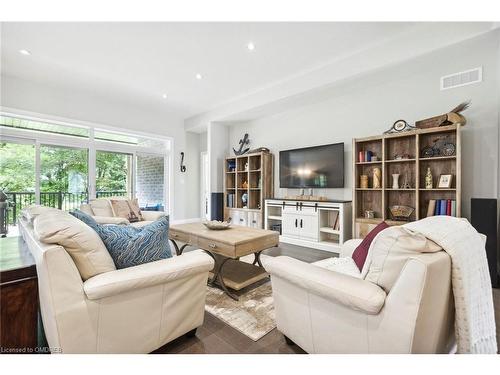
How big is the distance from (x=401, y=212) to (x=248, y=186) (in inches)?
110

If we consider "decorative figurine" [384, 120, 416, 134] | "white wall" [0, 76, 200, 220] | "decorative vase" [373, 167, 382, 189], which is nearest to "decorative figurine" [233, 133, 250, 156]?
"white wall" [0, 76, 200, 220]

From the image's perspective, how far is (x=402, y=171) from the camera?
3.40 metres

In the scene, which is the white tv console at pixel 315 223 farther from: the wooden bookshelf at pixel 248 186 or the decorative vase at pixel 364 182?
the wooden bookshelf at pixel 248 186

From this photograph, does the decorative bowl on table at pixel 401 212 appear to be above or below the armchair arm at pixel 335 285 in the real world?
above

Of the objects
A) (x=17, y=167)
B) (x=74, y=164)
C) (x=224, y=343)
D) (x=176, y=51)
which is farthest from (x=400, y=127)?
(x=17, y=167)

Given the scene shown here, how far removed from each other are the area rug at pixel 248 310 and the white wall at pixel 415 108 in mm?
2536

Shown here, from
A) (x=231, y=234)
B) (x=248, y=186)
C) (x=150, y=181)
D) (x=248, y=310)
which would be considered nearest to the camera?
(x=248, y=310)

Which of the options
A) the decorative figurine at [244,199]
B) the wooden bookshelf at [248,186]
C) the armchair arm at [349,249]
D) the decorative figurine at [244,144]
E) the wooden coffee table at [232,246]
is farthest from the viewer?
the decorative figurine at [244,144]

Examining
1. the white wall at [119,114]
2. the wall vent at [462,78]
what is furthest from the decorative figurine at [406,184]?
the white wall at [119,114]

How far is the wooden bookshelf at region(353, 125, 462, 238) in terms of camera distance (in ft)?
9.64

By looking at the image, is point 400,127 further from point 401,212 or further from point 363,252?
point 363,252

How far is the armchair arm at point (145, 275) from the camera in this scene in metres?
1.14
